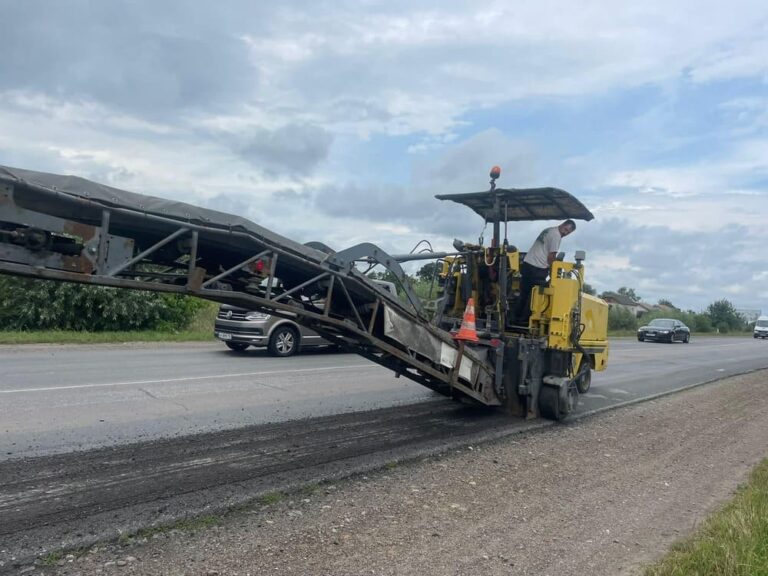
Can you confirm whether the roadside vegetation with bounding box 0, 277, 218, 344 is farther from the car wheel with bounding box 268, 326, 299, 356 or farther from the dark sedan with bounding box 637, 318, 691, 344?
the dark sedan with bounding box 637, 318, 691, 344

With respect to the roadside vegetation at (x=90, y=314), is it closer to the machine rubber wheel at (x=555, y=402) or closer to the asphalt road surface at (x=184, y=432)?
the asphalt road surface at (x=184, y=432)

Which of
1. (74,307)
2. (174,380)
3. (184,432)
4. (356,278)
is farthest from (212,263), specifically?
(74,307)

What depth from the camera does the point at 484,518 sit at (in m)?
4.96

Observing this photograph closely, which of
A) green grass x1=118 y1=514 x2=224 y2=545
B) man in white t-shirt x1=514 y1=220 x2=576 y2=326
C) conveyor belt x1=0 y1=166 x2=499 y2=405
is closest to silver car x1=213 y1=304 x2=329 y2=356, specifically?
man in white t-shirt x1=514 y1=220 x2=576 y2=326

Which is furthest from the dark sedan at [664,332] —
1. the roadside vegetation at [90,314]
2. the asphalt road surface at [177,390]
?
the roadside vegetation at [90,314]

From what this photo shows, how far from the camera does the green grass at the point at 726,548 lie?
401 cm

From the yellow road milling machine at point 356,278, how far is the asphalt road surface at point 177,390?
162 cm

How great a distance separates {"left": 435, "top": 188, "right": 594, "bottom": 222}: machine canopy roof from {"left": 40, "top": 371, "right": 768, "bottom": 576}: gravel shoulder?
318cm

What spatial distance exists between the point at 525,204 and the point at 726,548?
5736 mm

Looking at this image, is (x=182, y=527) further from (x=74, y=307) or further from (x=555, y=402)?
(x=74, y=307)

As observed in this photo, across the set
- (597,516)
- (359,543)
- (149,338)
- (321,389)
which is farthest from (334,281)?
(149,338)

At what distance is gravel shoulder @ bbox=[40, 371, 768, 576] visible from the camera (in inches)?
160

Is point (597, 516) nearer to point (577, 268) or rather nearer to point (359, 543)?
point (359, 543)

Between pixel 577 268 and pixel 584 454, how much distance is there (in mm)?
2890
